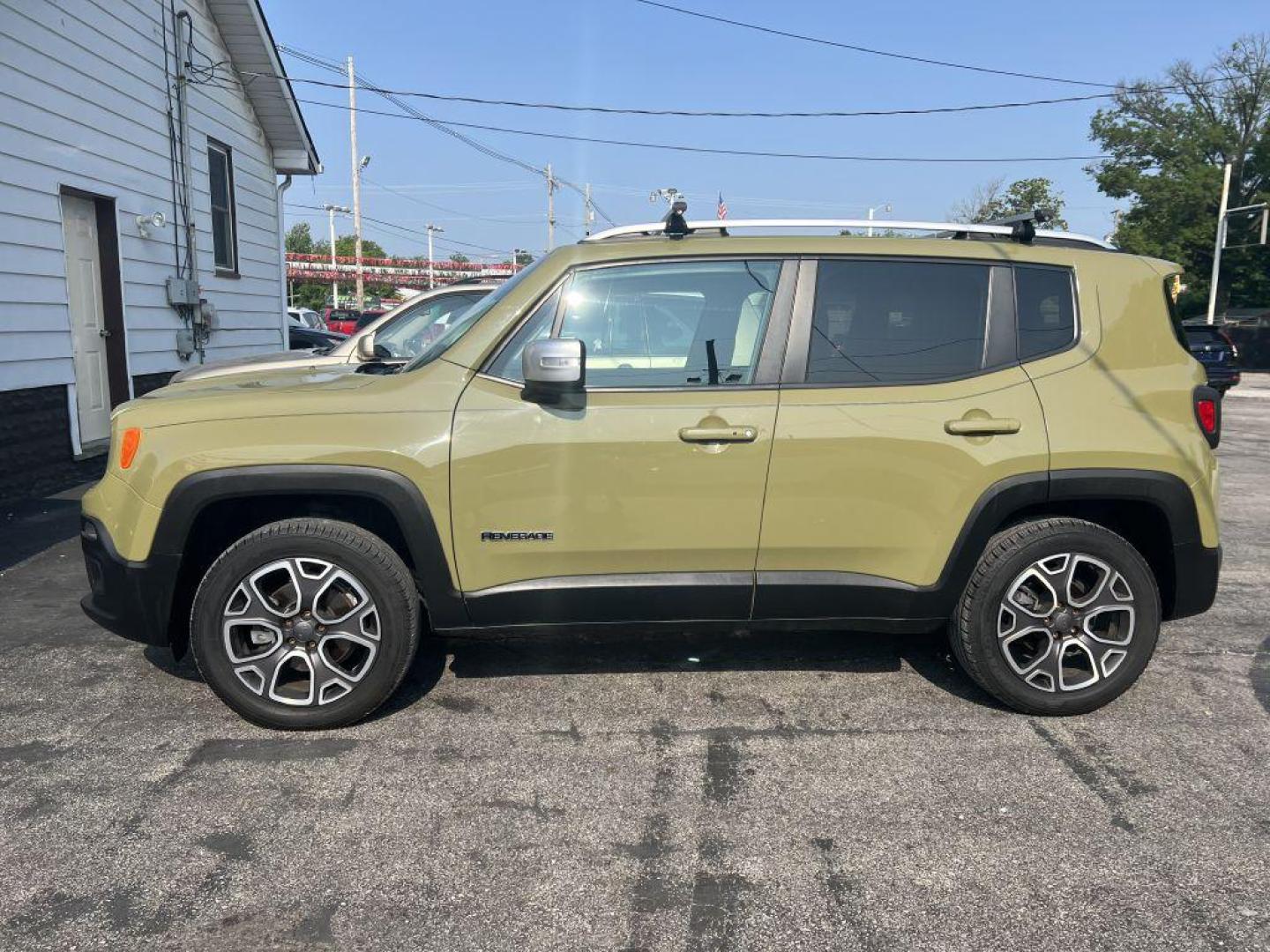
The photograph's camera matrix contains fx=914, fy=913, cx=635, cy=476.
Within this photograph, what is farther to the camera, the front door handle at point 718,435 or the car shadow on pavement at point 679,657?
the car shadow on pavement at point 679,657

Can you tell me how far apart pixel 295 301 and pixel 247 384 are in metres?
83.5

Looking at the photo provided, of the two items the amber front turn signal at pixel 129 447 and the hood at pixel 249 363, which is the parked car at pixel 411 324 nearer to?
the hood at pixel 249 363

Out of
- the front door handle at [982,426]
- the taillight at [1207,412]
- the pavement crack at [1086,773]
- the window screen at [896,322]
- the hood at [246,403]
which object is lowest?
the pavement crack at [1086,773]

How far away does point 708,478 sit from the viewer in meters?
3.40

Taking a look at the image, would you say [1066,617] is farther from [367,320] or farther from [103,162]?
[103,162]

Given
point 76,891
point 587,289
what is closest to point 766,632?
point 587,289

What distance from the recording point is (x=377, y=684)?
346cm

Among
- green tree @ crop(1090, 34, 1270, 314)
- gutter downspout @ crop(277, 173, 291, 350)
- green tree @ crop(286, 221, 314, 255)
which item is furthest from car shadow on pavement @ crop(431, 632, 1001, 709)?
green tree @ crop(286, 221, 314, 255)

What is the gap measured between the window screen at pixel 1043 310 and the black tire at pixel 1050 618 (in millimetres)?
695

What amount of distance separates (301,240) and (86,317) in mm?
129472

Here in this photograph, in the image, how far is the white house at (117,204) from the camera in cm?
746

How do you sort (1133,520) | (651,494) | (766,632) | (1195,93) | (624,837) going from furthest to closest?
(1195,93) < (766,632) < (1133,520) < (651,494) < (624,837)

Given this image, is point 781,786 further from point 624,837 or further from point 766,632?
point 766,632

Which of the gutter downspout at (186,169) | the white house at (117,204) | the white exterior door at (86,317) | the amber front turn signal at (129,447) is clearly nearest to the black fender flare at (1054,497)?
the amber front turn signal at (129,447)
